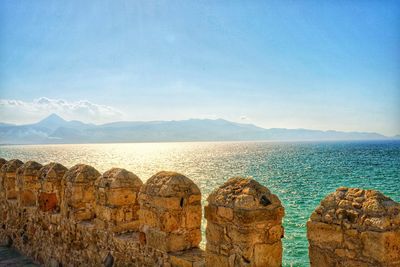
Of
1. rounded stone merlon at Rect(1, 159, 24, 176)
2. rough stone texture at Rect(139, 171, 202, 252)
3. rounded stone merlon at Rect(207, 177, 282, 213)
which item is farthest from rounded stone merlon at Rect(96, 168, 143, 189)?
rounded stone merlon at Rect(1, 159, 24, 176)

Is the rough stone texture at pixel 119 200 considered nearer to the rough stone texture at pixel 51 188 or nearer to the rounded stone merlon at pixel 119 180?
the rounded stone merlon at pixel 119 180

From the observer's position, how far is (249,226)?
376 cm

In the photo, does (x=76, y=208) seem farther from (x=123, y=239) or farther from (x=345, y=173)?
(x=345, y=173)

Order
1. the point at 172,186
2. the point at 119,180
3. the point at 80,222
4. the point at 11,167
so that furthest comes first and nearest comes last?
1. the point at 11,167
2. the point at 80,222
3. the point at 119,180
4. the point at 172,186

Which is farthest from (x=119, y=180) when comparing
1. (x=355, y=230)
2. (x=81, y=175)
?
(x=355, y=230)

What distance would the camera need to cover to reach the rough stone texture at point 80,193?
703 centimetres

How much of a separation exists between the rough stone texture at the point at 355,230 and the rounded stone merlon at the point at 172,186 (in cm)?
208

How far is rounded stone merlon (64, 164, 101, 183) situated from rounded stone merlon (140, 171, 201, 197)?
2365mm

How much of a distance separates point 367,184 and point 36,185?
40090 millimetres

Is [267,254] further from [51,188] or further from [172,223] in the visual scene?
[51,188]

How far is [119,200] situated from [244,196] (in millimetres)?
2924

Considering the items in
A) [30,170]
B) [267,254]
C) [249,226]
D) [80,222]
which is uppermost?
[30,170]

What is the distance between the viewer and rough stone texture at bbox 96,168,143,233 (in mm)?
6043

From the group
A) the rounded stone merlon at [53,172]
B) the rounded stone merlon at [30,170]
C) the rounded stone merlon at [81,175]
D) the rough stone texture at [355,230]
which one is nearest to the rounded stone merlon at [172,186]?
the rough stone texture at [355,230]
